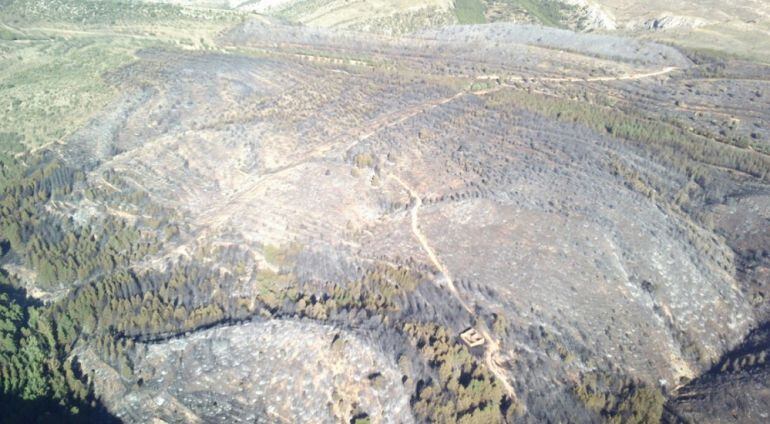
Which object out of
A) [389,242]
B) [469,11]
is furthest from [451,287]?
[469,11]

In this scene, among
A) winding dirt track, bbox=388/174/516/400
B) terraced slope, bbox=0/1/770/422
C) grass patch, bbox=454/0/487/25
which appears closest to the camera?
terraced slope, bbox=0/1/770/422

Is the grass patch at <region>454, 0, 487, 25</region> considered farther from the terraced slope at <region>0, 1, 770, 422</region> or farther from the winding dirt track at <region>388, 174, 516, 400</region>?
the winding dirt track at <region>388, 174, 516, 400</region>

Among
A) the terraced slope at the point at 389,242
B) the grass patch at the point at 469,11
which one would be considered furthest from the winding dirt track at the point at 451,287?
the grass patch at the point at 469,11

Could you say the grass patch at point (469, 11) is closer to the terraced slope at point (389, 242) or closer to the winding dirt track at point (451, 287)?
the terraced slope at point (389, 242)

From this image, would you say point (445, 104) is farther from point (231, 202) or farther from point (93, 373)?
point (93, 373)

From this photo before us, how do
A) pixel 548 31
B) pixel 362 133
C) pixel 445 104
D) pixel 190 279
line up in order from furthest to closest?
pixel 548 31 → pixel 445 104 → pixel 362 133 → pixel 190 279

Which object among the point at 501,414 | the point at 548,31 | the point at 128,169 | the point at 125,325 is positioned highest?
the point at 548,31

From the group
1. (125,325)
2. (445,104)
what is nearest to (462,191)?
(445,104)

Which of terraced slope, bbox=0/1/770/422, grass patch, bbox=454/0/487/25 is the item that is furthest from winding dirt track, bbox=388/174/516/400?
grass patch, bbox=454/0/487/25

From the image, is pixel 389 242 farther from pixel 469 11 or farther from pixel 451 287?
pixel 469 11
